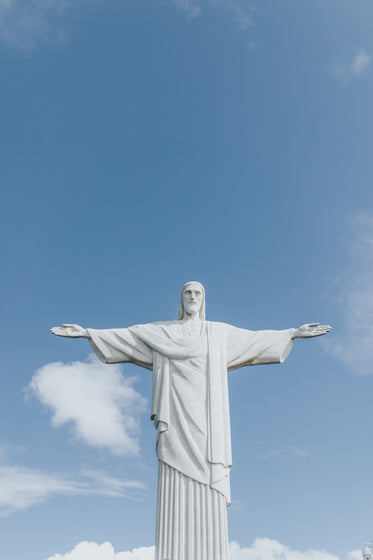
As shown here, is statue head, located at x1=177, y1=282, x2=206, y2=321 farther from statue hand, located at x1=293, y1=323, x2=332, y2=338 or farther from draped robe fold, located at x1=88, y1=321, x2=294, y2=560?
statue hand, located at x1=293, y1=323, x2=332, y2=338

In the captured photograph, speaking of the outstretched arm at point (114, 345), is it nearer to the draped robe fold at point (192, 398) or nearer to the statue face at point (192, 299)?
the draped robe fold at point (192, 398)

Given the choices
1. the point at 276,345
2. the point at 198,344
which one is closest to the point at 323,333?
the point at 276,345

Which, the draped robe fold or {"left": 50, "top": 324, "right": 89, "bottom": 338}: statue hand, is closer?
the draped robe fold

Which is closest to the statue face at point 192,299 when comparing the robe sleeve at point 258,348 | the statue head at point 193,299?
the statue head at point 193,299

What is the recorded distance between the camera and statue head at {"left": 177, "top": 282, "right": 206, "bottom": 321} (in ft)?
35.8

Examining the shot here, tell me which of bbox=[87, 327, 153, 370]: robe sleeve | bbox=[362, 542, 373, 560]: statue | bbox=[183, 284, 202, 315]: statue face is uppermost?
bbox=[183, 284, 202, 315]: statue face

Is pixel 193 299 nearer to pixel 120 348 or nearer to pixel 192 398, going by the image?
pixel 120 348

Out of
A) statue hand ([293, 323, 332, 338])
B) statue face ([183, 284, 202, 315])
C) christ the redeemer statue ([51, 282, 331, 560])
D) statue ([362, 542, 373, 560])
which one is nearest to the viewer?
christ the redeemer statue ([51, 282, 331, 560])

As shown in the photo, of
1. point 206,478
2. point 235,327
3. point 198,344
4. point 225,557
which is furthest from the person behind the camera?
point 235,327

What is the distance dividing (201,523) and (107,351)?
3776 millimetres

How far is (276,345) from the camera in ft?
34.4

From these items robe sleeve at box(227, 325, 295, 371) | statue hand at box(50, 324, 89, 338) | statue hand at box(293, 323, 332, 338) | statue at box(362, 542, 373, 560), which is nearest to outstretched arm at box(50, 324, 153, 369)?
statue hand at box(50, 324, 89, 338)

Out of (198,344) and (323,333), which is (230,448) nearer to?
(198,344)

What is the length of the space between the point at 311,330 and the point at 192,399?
9.31 ft
